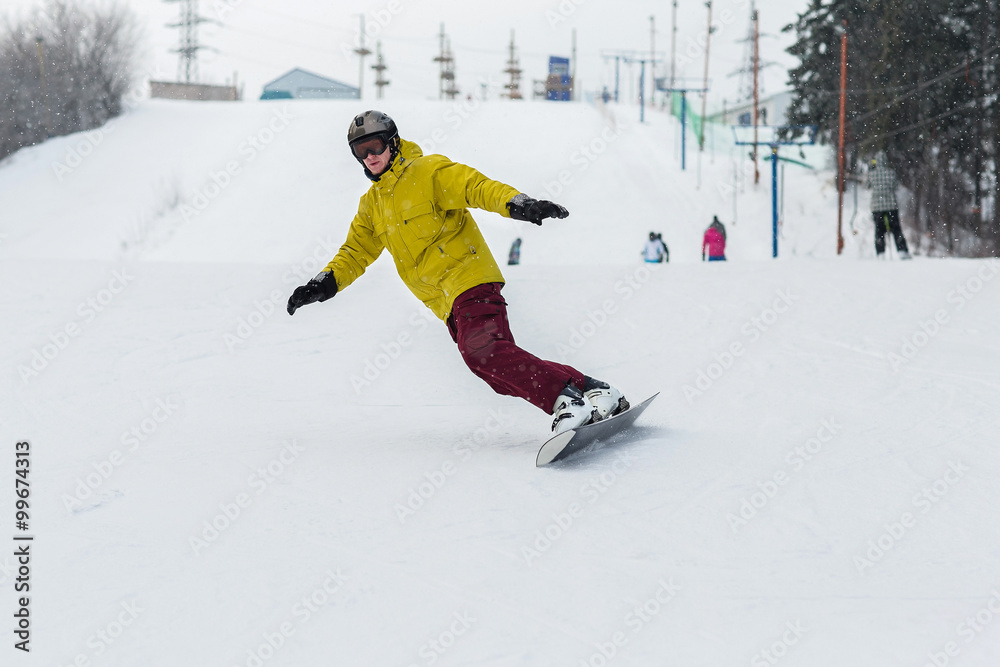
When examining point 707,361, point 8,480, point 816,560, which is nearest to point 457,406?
point 707,361

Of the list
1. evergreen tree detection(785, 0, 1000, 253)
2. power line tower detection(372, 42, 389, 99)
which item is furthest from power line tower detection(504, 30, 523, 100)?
evergreen tree detection(785, 0, 1000, 253)

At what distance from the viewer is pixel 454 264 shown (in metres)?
3.74

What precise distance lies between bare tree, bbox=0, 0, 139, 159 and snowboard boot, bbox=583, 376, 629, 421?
107 feet

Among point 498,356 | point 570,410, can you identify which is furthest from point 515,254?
point 570,410

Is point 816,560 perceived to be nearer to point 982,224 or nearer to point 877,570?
point 877,570

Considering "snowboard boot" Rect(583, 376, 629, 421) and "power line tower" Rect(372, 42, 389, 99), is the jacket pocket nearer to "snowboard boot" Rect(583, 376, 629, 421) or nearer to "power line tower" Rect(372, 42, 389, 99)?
"snowboard boot" Rect(583, 376, 629, 421)

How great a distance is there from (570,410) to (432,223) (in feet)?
3.39

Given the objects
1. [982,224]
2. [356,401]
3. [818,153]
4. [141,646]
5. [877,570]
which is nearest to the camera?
[141,646]

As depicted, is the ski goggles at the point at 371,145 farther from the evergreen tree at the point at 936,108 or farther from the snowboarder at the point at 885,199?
the evergreen tree at the point at 936,108

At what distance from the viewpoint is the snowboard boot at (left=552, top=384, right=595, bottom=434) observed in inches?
138

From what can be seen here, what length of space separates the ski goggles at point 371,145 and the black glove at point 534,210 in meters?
0.70

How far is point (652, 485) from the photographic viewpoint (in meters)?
3.13

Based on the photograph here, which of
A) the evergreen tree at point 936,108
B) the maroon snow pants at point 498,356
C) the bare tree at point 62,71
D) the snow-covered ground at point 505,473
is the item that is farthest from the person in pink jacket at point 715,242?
the bare tree at point 62,71

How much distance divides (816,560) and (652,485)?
79 centimetres
